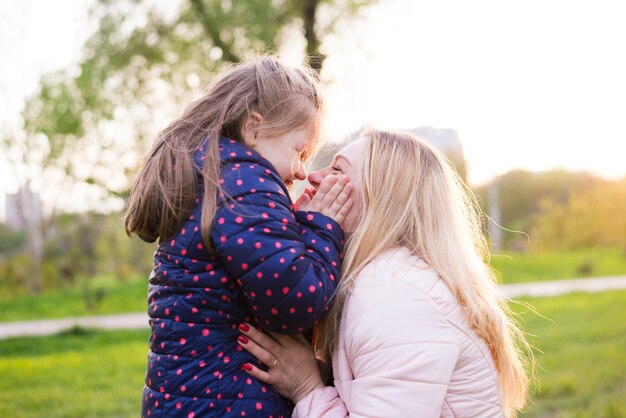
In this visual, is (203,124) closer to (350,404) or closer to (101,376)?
(350,404)

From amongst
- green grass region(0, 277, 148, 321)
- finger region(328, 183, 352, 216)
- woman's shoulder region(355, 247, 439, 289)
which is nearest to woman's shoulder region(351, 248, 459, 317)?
woman's shoulder region(355, 247, 439, 289)

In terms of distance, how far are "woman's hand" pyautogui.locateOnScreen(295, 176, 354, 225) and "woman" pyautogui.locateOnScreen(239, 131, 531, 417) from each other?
0.21 ft

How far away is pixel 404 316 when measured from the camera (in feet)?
6.41

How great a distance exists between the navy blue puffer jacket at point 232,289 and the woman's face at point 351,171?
0.22m

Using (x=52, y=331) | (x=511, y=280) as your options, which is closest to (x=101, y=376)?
(x=52, y=331)

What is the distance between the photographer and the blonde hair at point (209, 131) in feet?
6.56

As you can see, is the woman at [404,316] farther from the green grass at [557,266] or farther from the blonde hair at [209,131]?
the green grass at [557,266]

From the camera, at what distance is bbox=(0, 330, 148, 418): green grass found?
5.21 meters

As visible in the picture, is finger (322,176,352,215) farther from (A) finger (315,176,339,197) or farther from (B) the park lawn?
(B) the park lawn

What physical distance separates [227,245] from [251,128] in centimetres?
45

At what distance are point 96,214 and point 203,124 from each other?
962cm

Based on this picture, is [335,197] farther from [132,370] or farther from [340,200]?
[132,370]

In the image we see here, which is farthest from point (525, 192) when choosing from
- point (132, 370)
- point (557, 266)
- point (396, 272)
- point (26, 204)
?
point (396, 272)

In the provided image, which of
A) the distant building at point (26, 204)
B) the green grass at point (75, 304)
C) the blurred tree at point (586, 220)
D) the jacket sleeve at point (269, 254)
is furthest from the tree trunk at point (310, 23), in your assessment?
the blurred tree at point (586, 220)
